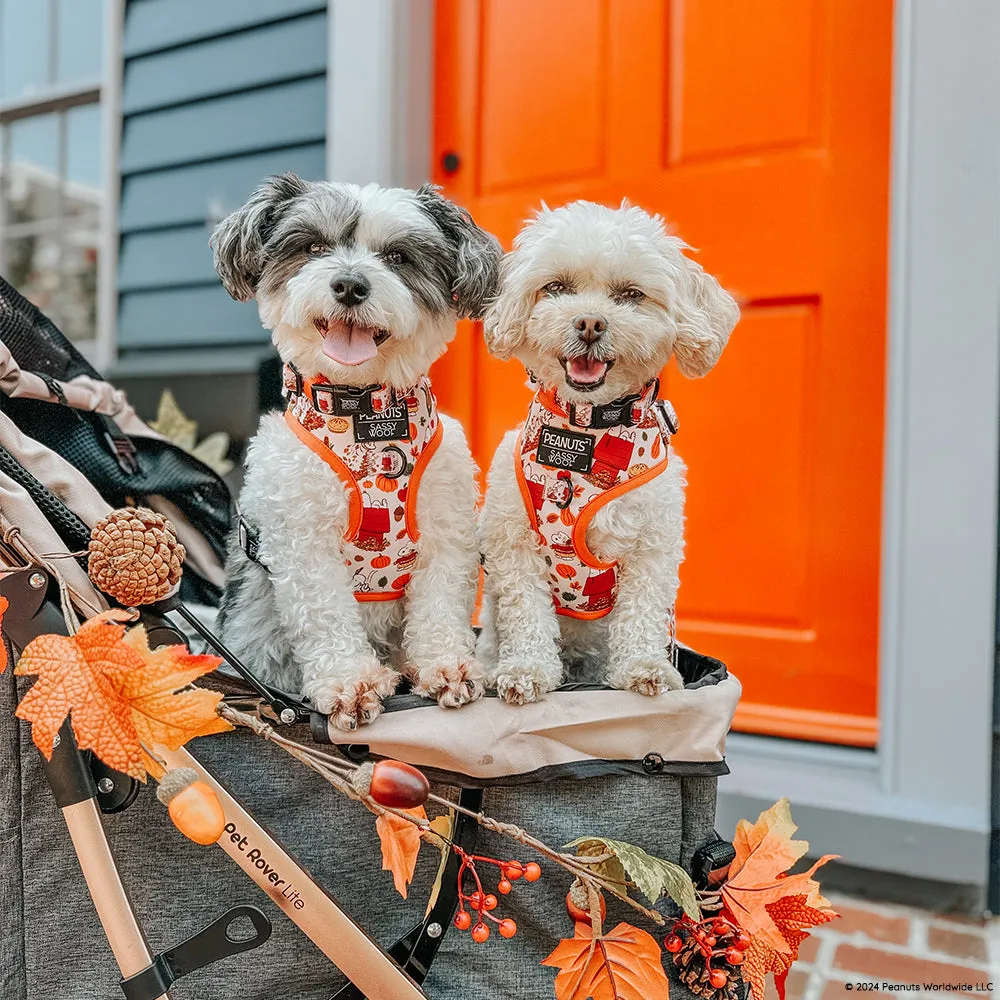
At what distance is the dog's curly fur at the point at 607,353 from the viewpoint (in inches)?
44.8

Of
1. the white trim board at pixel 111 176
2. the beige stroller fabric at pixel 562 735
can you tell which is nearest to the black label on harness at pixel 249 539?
the beige stroller fabric at pixel 562 735

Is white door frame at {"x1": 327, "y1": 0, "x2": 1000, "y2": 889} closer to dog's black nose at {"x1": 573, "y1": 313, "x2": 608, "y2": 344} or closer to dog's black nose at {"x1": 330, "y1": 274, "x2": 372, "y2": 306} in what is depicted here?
dog's black nose at {"x1": 573, "y1": 313, "x2": 608, "y2": 344}

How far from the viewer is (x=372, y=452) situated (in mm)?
1154

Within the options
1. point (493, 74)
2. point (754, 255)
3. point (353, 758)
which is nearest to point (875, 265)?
point (754, 255)

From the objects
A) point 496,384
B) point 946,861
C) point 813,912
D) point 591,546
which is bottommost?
point 946,861

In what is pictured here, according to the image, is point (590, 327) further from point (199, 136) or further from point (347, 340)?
point (199, 136)

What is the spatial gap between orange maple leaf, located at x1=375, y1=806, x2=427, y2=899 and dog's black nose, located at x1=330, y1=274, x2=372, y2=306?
62 centimetres

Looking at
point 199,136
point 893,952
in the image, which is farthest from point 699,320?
point 199,136

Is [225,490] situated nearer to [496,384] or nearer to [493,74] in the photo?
[496,384]

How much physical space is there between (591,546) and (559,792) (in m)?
0.34

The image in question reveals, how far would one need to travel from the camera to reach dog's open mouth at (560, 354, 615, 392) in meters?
1.13

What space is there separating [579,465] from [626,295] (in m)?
0.25

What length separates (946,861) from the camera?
1769 millimetres

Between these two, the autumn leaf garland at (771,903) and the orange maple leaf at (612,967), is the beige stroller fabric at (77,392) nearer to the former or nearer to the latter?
the orange maple leaf at (612,967)
